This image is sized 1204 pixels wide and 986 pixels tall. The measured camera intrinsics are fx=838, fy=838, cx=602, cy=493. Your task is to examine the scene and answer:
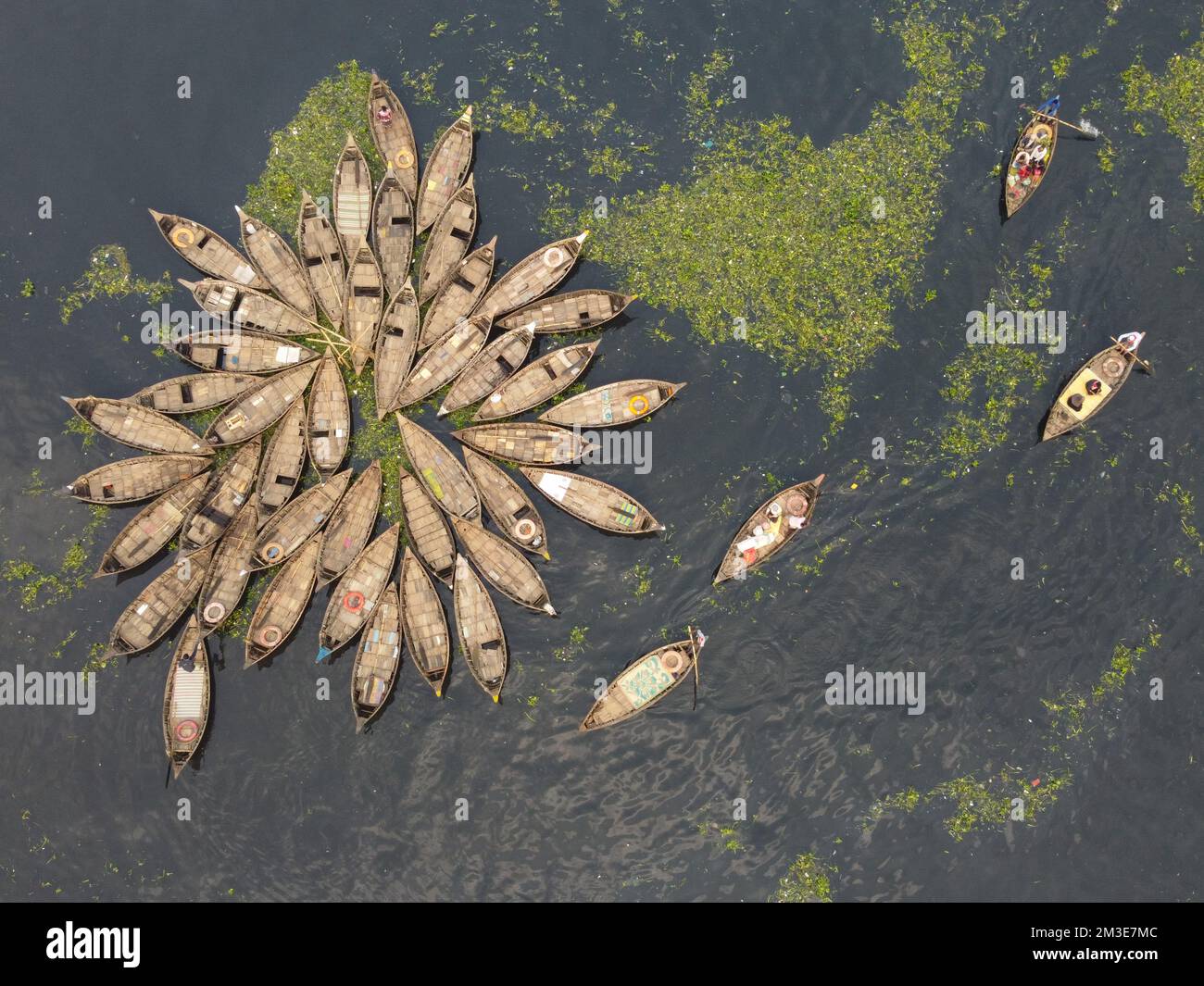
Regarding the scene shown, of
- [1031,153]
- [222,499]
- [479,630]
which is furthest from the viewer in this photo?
[1031,153]

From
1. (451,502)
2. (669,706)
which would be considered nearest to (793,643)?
(669,706)

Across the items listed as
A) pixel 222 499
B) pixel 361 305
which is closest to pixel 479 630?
pixel 222 499

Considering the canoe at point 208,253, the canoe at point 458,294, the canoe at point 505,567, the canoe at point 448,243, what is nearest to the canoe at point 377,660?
the canoe at point 505,567

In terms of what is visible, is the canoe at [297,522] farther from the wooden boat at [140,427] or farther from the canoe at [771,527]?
the canoe at [771,527]

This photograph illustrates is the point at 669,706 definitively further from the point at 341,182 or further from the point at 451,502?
the point at 341,182

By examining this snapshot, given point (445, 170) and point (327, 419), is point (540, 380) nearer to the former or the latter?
point (327, 419)
